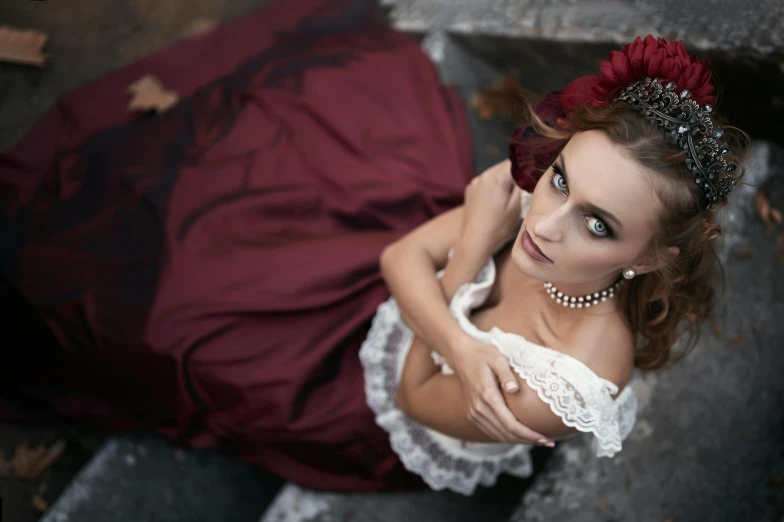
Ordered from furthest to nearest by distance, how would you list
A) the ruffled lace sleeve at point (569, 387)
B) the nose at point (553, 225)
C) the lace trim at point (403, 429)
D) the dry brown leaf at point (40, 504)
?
1. the dry brown leaf at point (40, 504)
2. the lace trim at point (403, 429)
3. the ruffled lace sleeve at point (569, 387)
4. the nose at point (553, 225)

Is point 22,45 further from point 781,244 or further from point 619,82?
point 781,244

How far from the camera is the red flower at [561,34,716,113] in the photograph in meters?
1.17

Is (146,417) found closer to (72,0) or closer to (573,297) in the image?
(573,297)

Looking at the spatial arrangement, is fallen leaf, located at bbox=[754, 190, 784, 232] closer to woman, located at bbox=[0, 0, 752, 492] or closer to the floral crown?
woman, located at bbox=[0, 0, 752, 492]

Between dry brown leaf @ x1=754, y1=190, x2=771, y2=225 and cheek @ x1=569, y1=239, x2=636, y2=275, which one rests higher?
cheek @ x1=569, y1=239, x2=636, y2=275

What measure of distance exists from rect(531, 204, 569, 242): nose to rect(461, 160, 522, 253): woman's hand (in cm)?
35

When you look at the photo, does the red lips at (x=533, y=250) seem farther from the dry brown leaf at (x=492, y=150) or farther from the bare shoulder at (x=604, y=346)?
the dry brown leaf at (x=492, y=150)

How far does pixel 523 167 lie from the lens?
1.50 m

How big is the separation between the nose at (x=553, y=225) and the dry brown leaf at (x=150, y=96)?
225 centimetres

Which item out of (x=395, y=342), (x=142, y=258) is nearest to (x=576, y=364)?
(x=395, y=342)

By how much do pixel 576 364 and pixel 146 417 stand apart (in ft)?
4.93

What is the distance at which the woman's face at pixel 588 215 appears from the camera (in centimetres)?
119

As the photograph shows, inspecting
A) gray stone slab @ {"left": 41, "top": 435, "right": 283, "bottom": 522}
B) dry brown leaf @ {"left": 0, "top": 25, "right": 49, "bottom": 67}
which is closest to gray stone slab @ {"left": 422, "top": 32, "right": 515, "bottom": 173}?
gray stone slab @ {"left": 41, "top": 435, "right": 283, "bottom": 522}

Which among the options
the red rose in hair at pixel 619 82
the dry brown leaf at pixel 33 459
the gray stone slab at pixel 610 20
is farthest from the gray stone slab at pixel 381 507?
the gray stone slab at pixel 610 20
